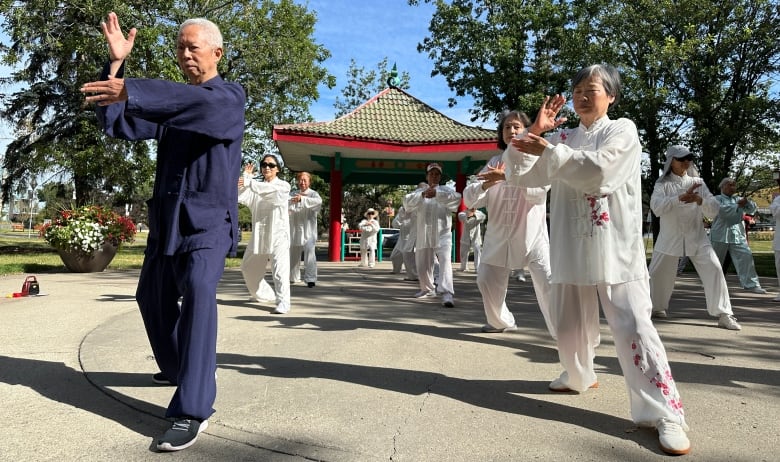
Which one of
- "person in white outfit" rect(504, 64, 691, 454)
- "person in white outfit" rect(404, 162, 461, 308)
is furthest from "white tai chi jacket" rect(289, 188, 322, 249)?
"person in white outfit" rect(504, 64, 691, 454)

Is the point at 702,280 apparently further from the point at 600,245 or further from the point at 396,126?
the point at 396,126

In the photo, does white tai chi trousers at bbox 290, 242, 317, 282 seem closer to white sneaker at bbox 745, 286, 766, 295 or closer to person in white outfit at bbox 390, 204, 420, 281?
person in white outfit at bbox 390, 204, 420, 281

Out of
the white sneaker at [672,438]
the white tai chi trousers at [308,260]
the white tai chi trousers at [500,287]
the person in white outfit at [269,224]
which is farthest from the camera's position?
the white tai chi trousers at [308,260]

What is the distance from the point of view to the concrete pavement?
2.51 meters

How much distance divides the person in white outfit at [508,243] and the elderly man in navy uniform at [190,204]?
2.66m

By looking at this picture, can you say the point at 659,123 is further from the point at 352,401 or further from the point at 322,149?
the point at 352,401

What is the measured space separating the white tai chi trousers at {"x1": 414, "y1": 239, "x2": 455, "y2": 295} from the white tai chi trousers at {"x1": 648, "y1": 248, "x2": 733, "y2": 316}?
96.7 inches

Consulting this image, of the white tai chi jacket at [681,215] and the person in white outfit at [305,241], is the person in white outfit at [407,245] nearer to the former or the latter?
the person in white outfit at [305,241]

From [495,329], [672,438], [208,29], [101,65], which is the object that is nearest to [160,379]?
[208,29]

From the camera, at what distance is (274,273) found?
6762 millimetres

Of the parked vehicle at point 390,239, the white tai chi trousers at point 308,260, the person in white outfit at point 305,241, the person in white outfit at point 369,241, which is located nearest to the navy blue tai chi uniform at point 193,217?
the person in white outfit at point 305,241

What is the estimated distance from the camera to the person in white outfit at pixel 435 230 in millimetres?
7391

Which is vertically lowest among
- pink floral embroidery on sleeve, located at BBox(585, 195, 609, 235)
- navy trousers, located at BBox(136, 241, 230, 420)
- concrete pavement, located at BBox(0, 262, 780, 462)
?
concrete pavement, located at BBox(0, 262, 780, 462)

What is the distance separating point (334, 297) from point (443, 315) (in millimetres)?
2217
